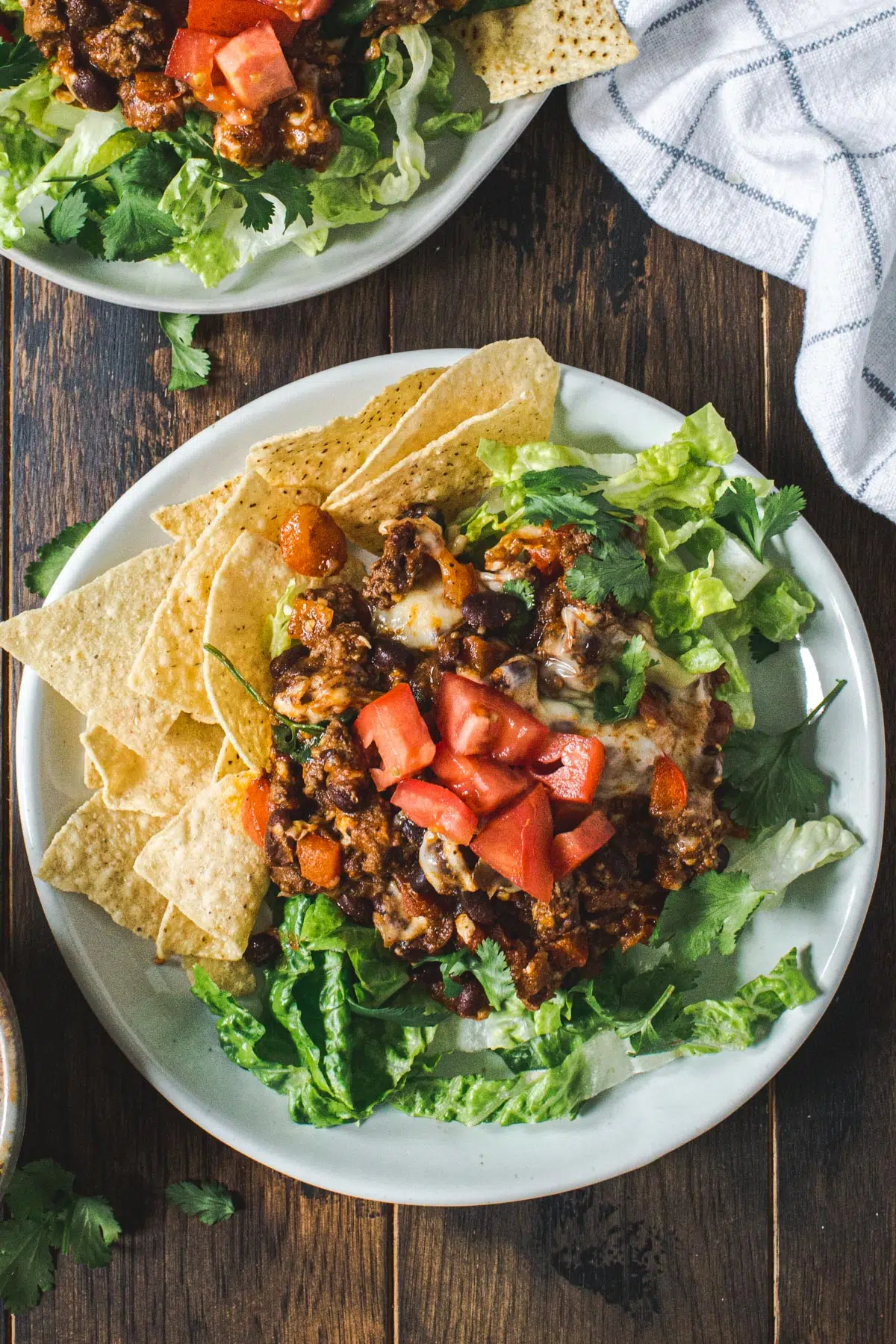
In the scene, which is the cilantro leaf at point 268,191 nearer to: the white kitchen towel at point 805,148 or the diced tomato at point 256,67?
the diced tomato at point 256,67

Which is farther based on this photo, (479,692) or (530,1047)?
(530,1047)

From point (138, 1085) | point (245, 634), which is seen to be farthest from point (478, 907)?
point (138, 1085)

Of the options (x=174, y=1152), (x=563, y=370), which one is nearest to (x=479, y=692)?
(x=563, y=370)

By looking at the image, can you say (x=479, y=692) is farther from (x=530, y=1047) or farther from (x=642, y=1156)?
(x=642, y=1156)

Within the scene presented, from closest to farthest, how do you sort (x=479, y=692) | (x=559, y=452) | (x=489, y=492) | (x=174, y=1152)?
1. (x=479, y=692)
2. (x=559, y=452)
3. (x=489, y=492)
4. (x=174, y=1152)

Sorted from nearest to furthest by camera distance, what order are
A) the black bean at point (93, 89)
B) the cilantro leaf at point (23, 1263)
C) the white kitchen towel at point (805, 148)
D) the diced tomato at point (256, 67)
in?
the diced tomato at point (256, 67) → the black bean at point (93, 89) → the white kitchen towel at point (805, 148) → the cilantro leaf at point (23, 1263)

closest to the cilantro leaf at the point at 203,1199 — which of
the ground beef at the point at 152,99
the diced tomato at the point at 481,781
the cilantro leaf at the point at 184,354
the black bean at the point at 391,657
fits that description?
the diced tomato at the point at 481,781
